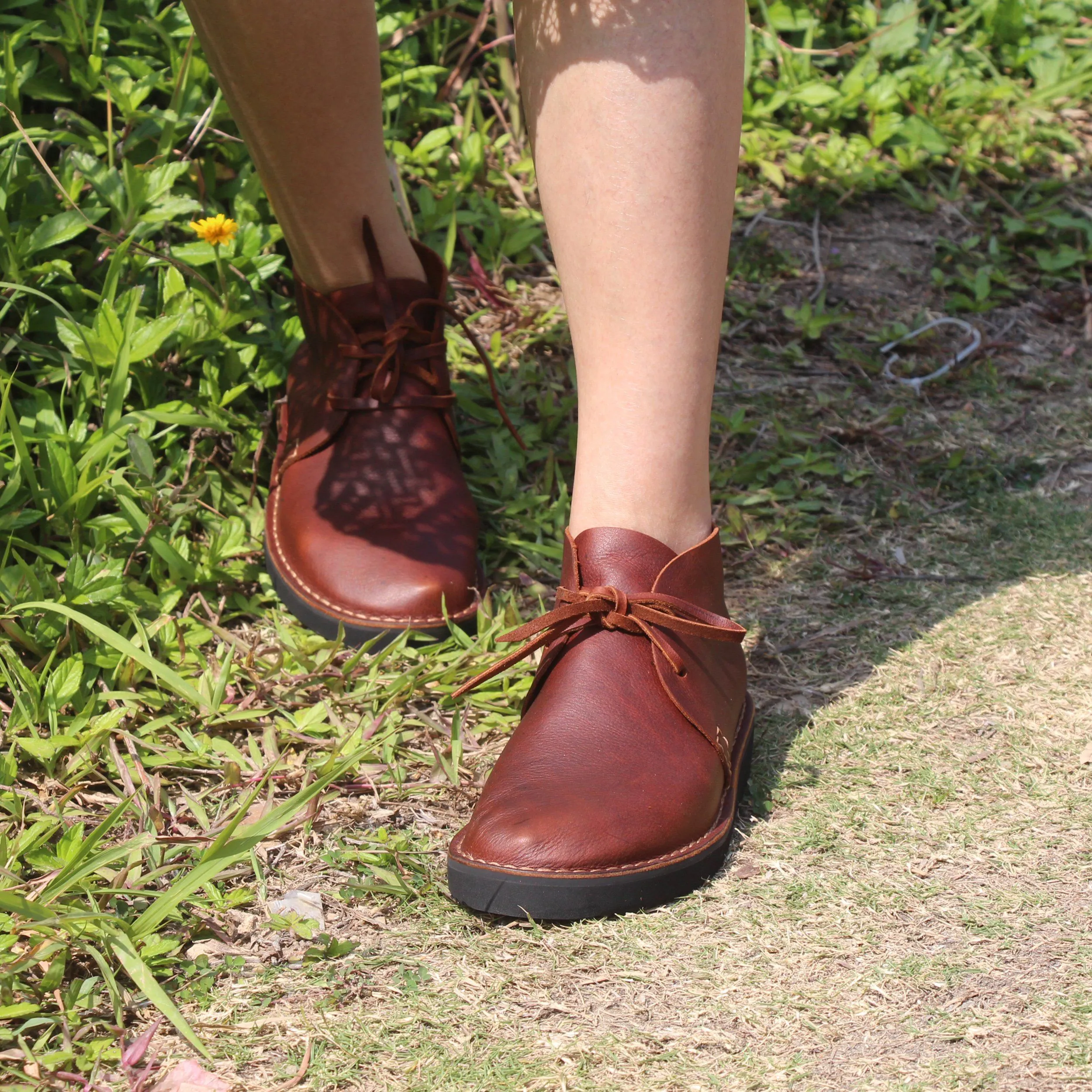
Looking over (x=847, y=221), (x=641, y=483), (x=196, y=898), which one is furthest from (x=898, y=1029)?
(x=847, y=221)

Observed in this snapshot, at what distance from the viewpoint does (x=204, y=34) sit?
1612mm

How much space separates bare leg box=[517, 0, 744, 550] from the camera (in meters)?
1.30

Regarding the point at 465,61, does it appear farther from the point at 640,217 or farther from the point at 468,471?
the point at 640,217

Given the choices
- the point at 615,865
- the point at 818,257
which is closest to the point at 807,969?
the point at 615,865

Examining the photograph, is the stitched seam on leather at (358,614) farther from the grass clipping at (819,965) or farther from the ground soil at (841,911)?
the grass clipping at (819,965)

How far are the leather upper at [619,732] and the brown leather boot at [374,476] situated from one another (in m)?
0.41

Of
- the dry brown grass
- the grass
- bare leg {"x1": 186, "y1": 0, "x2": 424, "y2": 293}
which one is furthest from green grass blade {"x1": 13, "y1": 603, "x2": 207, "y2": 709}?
bare leg {"x1": 186, "y1": 0, "x2": 424, "y2": 293}

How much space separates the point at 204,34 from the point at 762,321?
55.7 inches

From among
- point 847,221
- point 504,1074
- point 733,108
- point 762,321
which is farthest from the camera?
point 847,221

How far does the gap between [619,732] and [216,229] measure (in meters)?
1.22

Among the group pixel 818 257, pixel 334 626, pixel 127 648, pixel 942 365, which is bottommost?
pixel 942 365

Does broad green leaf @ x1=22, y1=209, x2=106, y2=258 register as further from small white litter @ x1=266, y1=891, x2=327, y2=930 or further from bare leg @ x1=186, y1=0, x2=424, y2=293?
small white litter @ x1=266, y1=891, x2=327, y2=930

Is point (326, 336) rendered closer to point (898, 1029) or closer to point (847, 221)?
point (898, 1029)

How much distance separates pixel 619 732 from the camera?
132 centimetres
